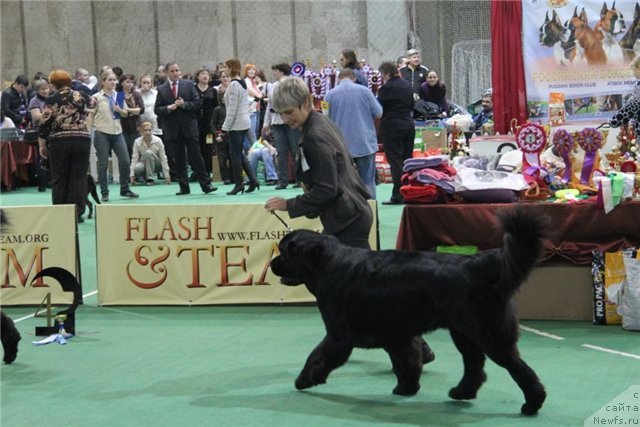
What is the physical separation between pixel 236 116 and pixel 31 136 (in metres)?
5.15

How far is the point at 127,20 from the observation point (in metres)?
23.6

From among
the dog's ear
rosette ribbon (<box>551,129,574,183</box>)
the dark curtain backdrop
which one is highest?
the dog's ear

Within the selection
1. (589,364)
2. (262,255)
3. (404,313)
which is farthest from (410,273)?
(262,255)

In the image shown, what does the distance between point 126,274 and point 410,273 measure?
3.56m

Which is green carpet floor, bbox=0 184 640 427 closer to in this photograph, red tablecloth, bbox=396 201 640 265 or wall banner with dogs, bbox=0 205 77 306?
wall banner with dogs, bbox=0 205 77 306

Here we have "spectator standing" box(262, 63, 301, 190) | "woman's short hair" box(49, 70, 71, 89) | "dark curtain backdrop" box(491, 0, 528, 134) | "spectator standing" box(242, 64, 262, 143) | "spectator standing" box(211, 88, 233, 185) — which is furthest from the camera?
"spectator standing" box(242, 64, 262, 143)

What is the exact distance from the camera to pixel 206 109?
16.6 metres

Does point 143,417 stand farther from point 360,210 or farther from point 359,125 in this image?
point 359,125

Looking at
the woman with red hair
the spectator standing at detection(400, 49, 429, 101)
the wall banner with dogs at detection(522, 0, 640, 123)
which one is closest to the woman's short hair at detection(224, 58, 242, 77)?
the spectator standing at detection(400, 49, 429, 101)

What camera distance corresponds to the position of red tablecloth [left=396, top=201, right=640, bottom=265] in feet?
21.4

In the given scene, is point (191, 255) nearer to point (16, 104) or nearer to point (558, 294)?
point (558, 294)

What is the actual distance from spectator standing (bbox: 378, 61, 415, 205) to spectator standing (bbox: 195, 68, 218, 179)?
161 inches

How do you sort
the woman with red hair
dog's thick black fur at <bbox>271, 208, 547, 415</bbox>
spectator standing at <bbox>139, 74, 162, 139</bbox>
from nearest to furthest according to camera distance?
dog's thick black fur at <bbox>271, 208, 547, 415</bbox> < the woman with red hair < spectator standing at <bbox>139, 74, 162, 139</bbox>

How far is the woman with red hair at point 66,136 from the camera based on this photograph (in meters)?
10.1
